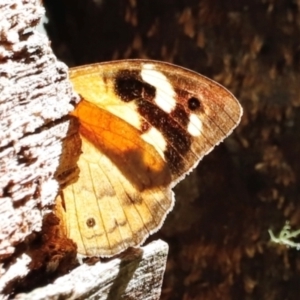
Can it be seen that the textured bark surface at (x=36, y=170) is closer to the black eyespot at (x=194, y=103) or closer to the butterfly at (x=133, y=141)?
the butterfly at (x=133, y=141)

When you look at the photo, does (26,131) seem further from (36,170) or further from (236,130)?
(236,130)

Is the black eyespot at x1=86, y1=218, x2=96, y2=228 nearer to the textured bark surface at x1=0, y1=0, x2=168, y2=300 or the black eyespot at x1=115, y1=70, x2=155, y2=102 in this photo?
the textured bark surface at x1=0, y1=0, x2=168, y2=300

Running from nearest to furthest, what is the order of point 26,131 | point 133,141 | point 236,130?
point 26,131
point 133,141
point 236,130

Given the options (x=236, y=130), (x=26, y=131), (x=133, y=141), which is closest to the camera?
(x=26, y=131)

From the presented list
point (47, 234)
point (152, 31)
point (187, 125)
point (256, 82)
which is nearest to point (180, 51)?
point (152, 31)

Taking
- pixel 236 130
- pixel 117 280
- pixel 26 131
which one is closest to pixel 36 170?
pixel 26 131

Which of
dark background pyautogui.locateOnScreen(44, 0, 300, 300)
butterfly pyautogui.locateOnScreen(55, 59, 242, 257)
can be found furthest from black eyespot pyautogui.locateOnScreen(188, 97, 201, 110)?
dark background pyautogui.locateOnScreen(44, 0, 300, 300)

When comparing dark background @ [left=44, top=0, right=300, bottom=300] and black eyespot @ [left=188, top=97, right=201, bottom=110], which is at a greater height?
black eyespot @ [left=188, top=97, right=201, bottom=110]

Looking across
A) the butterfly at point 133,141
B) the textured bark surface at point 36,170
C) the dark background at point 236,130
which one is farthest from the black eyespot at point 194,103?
the dark background at point 236,130
